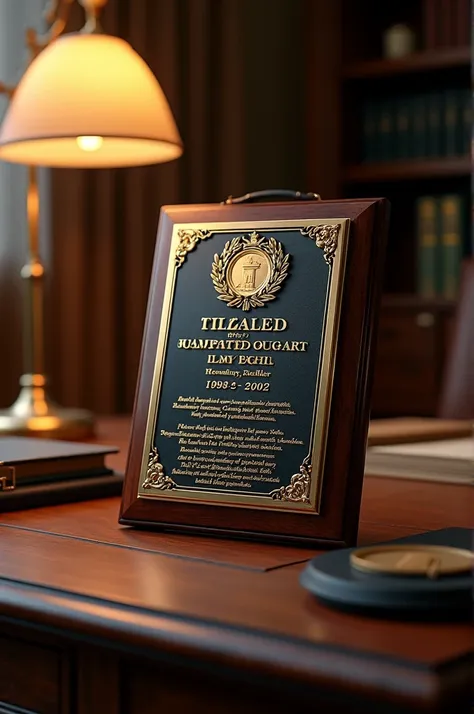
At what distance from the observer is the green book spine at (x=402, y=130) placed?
388cm

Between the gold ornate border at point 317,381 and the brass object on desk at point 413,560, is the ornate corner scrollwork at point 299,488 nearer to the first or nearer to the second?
the gold ornate border at point 317,381

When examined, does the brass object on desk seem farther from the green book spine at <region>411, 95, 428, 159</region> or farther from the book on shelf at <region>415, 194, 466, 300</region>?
the green book spine at <region>411, 95, 428, 159</region>

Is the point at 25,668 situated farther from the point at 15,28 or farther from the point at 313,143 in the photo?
the point at 313,143

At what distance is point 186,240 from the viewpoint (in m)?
1.04

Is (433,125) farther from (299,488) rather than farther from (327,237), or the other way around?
(299,488)

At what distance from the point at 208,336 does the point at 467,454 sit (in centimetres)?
52

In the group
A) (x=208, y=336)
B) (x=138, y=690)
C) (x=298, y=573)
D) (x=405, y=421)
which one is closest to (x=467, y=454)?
(x=405, y=421)

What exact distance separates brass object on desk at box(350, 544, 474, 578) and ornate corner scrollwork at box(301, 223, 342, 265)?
28cm

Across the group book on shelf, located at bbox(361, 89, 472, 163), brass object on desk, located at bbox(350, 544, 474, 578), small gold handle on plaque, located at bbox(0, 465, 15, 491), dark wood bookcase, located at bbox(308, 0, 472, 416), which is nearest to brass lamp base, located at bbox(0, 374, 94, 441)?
small gold handle on plaque, located at bbox(0, 465, 15, 491)

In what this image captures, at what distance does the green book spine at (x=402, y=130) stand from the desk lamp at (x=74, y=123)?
6.99ft

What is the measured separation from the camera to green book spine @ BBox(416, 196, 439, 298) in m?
3.79

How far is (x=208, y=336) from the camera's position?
3.29 feet

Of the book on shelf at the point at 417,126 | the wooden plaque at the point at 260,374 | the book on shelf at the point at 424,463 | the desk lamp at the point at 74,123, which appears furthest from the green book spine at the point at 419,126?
the wooden plaque at the point at 260,374

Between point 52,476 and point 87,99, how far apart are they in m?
0.70
